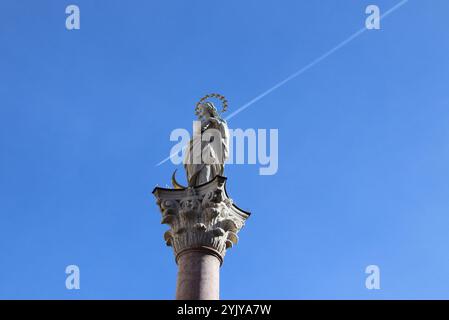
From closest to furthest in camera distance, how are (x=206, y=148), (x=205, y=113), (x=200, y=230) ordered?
1. (x=200, y=230)
2. (x=206, y=148)
3. (x=205, y=113)

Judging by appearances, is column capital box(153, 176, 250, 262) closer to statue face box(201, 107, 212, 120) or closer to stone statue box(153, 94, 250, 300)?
stone statue box(153, 94, 250, 300)

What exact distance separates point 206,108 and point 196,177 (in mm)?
3078

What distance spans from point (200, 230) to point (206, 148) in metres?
3.42

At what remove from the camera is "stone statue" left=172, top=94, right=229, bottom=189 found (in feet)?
62.3

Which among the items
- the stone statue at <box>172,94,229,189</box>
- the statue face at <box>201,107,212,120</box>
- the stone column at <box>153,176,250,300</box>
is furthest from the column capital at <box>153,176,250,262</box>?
the statue face at <box>201,107,212,120</box>

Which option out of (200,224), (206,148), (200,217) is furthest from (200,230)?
(206,148)

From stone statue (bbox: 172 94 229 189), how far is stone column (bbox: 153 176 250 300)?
3.36ft

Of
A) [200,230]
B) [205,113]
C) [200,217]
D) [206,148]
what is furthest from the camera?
[205,113]

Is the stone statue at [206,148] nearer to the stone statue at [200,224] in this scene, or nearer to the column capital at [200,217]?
the stone statue at [200,224]

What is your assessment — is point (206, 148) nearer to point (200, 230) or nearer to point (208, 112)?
point (208, 112)

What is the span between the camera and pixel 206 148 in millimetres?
19656

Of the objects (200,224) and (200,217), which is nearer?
(200,224)
